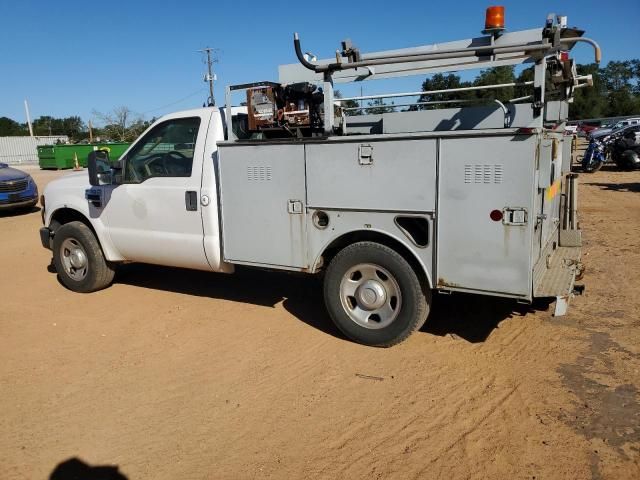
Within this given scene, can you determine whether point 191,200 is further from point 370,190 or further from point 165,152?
point 370,190

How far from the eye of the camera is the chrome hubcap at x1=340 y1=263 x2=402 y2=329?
4.67 meters

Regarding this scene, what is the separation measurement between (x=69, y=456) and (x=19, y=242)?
341 inches

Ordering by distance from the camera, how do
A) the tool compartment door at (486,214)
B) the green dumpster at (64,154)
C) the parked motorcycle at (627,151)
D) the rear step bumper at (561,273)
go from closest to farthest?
the tool compartment door at (486,214)
the rear step bumper at (561,273)
the parked motorcycle at (627,151)
the green dumpster at (64,154)

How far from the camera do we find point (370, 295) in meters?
4.73

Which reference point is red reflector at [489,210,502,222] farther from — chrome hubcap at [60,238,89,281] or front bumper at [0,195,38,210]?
front bumper at [0,195,38,210]

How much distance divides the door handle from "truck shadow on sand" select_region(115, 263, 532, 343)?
1.36m

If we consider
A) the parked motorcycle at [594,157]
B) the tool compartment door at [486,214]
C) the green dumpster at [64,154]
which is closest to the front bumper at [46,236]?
the tool compartment door at [486,214]

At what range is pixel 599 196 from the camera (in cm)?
1445

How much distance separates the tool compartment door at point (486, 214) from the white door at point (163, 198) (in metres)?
2.60

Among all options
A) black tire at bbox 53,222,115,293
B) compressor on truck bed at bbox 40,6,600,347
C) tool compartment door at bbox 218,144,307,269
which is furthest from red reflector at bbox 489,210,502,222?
black tire at bbox 53,222,115,293

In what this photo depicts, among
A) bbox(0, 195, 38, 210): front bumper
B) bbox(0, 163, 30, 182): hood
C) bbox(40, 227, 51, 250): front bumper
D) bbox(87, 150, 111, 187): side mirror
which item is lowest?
bbox(0, 195, 38, 210): front bumper

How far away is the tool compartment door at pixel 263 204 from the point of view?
493 cm

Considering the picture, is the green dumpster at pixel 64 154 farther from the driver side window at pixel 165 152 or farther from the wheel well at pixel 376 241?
the wheel well at pixel 376 241

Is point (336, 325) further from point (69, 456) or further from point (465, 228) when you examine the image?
point (69, 456)
